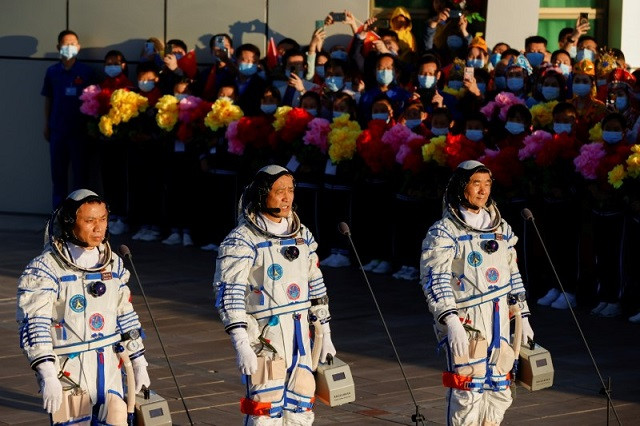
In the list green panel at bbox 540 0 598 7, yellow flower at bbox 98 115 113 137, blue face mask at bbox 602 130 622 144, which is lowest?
yellow flower at bbox 98 115 113 137

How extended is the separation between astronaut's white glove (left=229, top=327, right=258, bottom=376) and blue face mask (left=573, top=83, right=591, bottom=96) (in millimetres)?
8616

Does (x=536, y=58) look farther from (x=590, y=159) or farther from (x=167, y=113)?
(x=167, y=113)

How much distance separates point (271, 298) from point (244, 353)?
47 cm

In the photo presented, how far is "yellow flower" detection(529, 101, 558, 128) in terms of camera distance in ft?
54.0

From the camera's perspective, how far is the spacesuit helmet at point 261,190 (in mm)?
9625

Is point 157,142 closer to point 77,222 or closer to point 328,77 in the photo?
point 328,77

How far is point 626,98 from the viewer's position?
16391mm

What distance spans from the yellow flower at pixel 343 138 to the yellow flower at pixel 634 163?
3.84 meters

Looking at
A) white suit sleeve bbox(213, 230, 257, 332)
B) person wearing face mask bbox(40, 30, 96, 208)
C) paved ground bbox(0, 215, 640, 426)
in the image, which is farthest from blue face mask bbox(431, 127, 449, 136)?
white suit sleeve bbox(213, 230, 257, 332)

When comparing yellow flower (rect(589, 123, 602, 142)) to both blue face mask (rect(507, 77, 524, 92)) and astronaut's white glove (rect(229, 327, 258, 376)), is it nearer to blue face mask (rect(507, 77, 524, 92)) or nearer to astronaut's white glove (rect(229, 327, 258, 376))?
blue face mask (rect(507, 77, 524, 92))

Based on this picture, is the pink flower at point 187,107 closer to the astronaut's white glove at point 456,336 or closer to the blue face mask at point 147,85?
the blue face mask at point 147,85

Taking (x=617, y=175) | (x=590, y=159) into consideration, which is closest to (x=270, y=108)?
(x=590, y=159)

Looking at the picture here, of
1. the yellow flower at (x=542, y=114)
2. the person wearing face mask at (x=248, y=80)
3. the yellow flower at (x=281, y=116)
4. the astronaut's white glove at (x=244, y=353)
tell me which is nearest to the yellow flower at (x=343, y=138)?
the yellow flower at (x=281, y=116)

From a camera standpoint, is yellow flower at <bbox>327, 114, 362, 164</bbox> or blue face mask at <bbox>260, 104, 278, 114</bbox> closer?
yellow flower at <bbox>327, 114, 362, 164</bbox>
